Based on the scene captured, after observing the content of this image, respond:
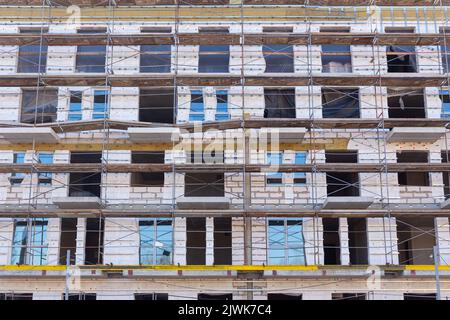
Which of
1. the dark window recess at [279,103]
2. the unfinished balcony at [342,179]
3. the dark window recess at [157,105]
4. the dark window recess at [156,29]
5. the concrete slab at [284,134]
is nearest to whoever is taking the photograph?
the concrete slab at [284,134]

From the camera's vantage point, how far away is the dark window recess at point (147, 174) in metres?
23.0

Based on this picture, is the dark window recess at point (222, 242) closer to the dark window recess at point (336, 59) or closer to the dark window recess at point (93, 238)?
the dark window recess at point (93, 238)

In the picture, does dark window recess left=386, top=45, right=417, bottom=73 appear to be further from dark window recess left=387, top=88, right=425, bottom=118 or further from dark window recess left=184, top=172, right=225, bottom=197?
dark window recess left=184, top=172, right=225, bottom=197

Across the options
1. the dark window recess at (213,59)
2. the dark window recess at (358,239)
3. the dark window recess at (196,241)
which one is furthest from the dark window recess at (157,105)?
the dark window recess at (358,239)

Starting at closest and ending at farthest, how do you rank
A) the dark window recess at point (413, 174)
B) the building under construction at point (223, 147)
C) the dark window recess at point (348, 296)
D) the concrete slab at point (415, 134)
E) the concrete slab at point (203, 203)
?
the concrete slab at point (203, 203)
the building under construction at point (223, 147)
the dark window recess at point (348, 296)
the concrete slab at point (415, 134)
the dark window recess at point (413, 174)

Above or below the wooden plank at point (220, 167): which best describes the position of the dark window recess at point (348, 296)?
below

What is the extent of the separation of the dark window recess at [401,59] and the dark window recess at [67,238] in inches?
539

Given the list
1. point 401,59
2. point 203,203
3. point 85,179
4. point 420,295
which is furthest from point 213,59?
point 420,295

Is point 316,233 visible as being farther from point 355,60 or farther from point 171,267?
point 355,60

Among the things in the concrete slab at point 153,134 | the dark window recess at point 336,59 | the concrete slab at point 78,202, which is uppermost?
the dark window recess at point 336,59

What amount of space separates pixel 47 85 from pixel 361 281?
1340cm

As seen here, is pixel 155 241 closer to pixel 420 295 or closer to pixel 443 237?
pixel 420 295

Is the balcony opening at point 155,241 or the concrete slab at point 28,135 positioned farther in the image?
the balcony opening at point 155,241

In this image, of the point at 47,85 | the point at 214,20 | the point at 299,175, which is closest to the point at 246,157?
the point at 299,175
